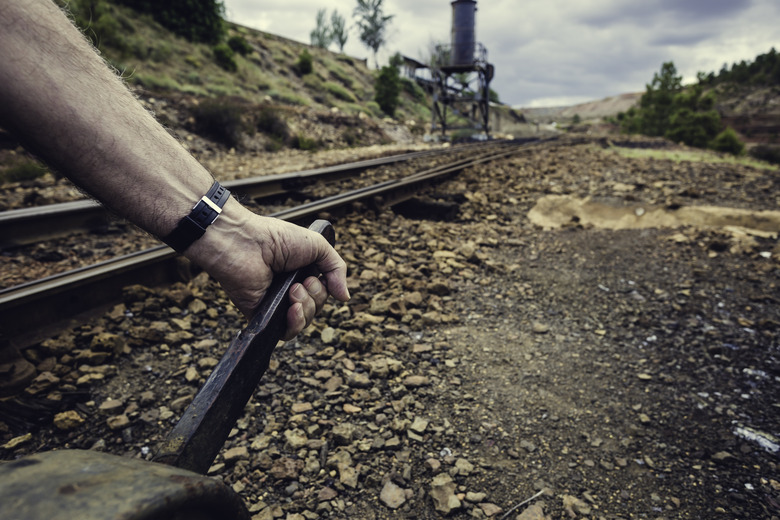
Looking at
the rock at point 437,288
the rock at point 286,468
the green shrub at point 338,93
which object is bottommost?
the rock at point 286,468

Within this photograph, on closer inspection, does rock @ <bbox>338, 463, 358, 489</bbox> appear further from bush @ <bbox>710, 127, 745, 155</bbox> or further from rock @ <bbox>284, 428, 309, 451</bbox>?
bush @ <bbox>710, 127, 745, 155</bbox>

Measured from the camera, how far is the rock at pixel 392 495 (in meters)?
1.53

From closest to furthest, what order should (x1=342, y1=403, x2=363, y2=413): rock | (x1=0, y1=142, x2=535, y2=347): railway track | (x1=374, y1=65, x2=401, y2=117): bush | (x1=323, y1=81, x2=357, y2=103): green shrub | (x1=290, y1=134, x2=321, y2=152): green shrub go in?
(x1=342, y1=403, x2=363, y2=413): rock
(x1=0, y1=142, x2=535, y2=347): railway track
(x1=290, y1=134, x2=321, y2=152): green shrub
(x1=374, y1=65, x2=401, y2=117): bush
(x1=323, y1=81, x2=357, y2=103): green shrub

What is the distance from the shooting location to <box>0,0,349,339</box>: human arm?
891mm

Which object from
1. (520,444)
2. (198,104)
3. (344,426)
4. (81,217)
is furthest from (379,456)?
(198,104)

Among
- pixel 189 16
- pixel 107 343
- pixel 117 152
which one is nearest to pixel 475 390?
pixel 117 152

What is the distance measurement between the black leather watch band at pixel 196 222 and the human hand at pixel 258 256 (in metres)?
0.03

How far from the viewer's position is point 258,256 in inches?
51.1

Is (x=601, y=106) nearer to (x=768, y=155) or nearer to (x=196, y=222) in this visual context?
(x=768, y=155)

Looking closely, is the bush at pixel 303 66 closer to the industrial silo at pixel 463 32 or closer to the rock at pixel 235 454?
the industrial silo at pixel 463 32

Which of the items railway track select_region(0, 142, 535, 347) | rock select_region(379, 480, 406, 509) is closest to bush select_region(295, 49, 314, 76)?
railway track select_region(0, 142, 535, 347)

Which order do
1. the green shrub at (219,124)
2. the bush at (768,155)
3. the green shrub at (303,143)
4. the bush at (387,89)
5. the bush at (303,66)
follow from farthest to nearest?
the bush at (303,66)
the bush at (387,89)
the bush at (768,155)
the green shrub at (303,143)
the green shrub at (219,124)

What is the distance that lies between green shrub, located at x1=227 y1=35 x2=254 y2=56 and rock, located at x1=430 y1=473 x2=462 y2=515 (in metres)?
34.1

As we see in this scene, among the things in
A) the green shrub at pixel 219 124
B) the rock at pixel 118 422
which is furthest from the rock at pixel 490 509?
the green shrub at pixel 219 124
